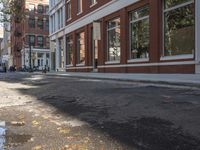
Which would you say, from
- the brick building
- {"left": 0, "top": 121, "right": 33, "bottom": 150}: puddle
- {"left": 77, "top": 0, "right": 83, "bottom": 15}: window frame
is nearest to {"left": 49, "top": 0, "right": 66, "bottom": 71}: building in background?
{"left": 77, "top": 0, "right": 83, "bottom": 15}: window frame

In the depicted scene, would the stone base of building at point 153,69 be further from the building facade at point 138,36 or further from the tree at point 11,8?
the tree at point 11,8

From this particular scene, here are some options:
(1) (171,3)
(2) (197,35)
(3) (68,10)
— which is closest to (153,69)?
(1) (171,3)

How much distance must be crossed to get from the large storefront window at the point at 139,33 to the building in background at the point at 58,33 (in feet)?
59.7

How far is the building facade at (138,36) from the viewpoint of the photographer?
18.0 metres

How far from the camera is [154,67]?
20.6 m

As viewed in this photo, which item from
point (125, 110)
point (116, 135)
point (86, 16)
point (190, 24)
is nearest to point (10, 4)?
point (86, 16)

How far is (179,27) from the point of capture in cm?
1881

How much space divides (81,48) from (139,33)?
41.8 feet

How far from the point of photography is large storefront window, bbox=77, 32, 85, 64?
3438 centimetres

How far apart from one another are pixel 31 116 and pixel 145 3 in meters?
15.1

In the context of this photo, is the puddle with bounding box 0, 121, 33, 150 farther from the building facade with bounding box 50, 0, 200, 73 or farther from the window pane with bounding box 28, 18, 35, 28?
the window pane with bounding box 28, 18, 35, 28

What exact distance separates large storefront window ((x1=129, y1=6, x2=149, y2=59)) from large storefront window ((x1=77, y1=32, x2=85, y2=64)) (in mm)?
10720

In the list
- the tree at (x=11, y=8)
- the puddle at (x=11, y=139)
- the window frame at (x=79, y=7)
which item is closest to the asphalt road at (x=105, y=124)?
the puddle at (x=11, y=139)

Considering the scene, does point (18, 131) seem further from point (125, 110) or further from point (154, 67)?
point (154, 67)
